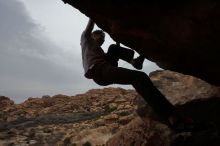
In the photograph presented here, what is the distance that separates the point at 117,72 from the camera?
611cm

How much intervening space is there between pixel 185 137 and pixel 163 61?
6.91 ft

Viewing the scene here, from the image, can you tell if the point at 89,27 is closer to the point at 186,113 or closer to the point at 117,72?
the point at 117,72

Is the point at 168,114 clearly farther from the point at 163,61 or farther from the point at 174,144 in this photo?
the point at 174,144

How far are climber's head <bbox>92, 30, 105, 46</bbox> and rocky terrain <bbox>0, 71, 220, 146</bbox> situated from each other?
279 cm

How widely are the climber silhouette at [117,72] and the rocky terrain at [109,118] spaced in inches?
87.6

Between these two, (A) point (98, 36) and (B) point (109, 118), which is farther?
(B) point (109, 118)

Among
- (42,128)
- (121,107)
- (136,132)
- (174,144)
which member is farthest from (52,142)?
(174,144)

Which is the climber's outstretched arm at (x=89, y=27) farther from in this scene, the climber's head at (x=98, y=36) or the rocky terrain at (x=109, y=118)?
the rocky terrain at (x=109, y=118)

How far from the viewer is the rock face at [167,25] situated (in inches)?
221

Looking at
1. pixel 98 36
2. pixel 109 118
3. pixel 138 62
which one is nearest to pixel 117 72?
pixel 138 62

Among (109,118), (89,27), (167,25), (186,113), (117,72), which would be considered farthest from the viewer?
(109,118)

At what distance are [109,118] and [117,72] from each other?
14.0 metres

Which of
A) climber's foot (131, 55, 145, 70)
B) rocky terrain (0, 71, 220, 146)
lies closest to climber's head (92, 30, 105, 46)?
climber's foot (131, 55, 145, 70)

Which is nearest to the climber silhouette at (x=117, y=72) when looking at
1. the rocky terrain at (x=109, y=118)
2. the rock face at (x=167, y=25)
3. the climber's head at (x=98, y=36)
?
the climber's head at (x=98, y=36)
